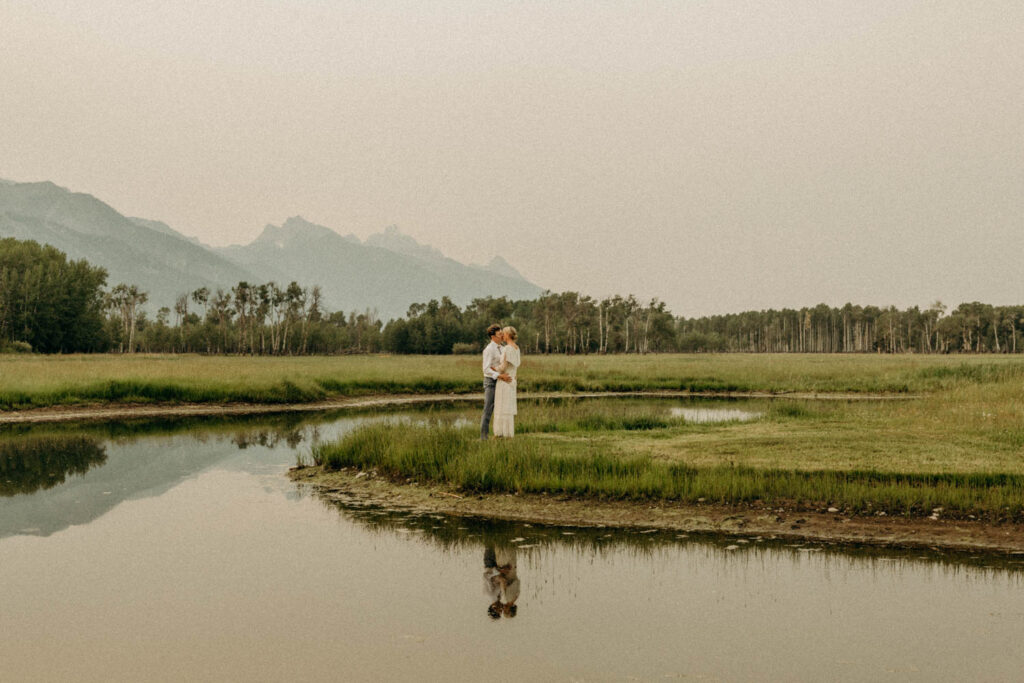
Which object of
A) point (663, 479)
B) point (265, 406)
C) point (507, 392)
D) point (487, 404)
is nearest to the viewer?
point (663, 479)

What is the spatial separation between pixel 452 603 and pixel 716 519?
5.87 meters

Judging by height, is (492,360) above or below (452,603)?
above

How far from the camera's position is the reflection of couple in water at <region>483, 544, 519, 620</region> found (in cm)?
856

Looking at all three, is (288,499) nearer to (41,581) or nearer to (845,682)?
(41,581)

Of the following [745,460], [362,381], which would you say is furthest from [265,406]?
[745,460]

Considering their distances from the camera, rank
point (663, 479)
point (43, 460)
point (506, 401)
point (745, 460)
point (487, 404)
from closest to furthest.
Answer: point (663, 479) → point (745, 460) → point (506, 401) → point (487, 404) → point (43, 460)

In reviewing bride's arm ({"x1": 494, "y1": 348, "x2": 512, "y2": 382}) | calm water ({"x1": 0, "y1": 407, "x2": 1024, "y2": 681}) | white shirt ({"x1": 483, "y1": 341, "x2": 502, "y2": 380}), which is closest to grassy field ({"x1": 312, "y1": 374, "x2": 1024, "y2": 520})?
bride's arm ({"x1": 494, "y1": 348, "x2": 512, "y2": 382})

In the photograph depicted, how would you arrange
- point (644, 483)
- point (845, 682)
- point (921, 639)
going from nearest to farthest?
point (845, 682)
point (921, 639)
point (644, 483)

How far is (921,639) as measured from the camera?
295 inches

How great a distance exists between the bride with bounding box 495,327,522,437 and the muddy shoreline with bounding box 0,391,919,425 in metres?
20.8

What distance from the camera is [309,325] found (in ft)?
484

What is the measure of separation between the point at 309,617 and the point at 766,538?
283 inches

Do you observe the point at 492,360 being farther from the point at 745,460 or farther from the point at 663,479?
the point at 745,460

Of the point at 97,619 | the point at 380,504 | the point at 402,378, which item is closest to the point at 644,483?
the point at 380,504
